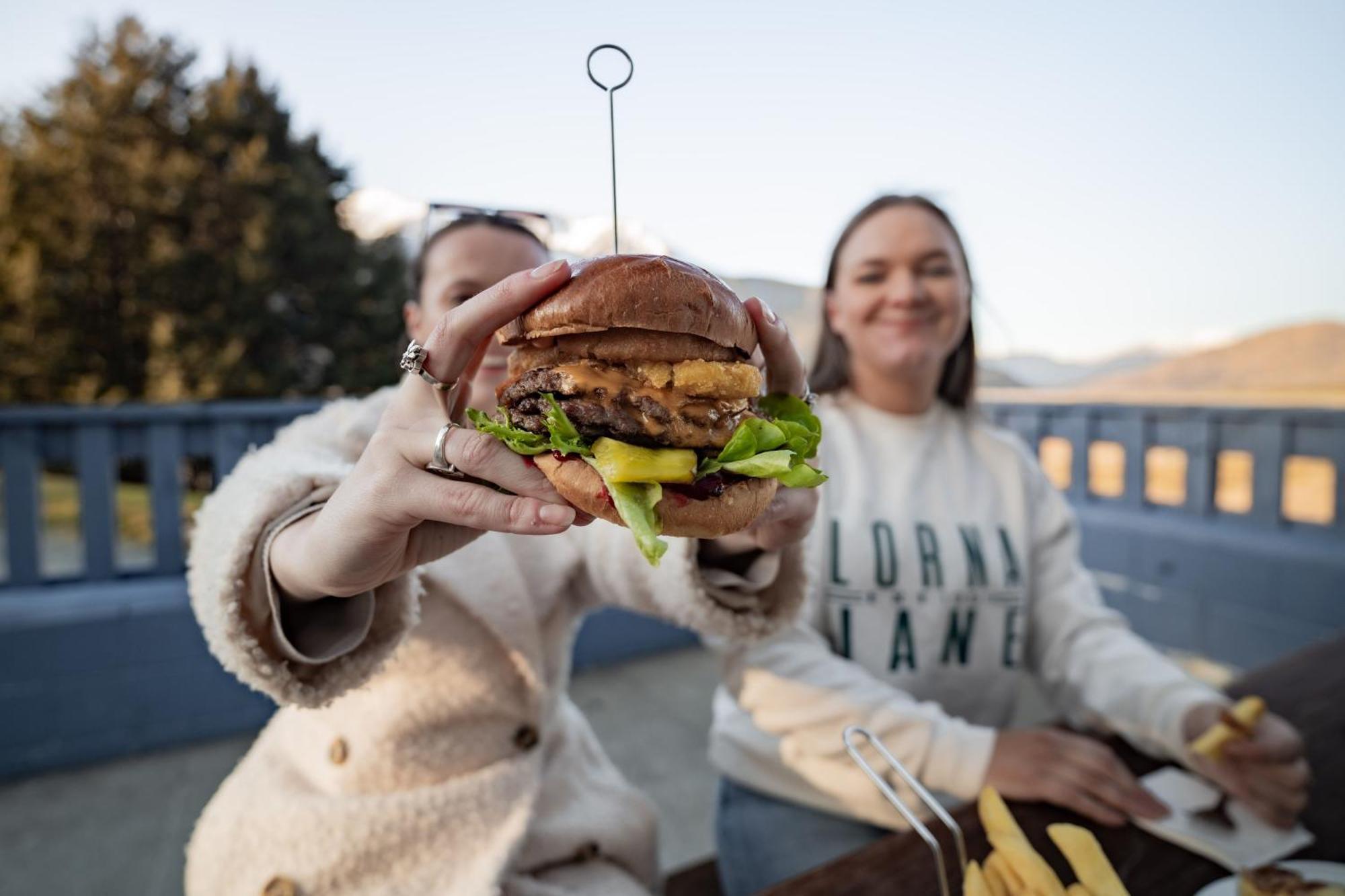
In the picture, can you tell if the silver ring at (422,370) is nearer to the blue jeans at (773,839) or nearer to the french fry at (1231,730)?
the blue jeans at (773,839)

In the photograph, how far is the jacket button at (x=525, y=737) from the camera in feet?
5.87

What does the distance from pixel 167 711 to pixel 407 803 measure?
3777mm

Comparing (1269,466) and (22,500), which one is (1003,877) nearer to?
(1269,466)

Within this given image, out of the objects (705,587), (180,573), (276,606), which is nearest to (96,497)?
(180,573)

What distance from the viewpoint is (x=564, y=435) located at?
125 cm

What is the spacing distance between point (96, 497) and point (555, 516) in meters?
4.92

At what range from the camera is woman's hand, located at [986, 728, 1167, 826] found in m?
1.62

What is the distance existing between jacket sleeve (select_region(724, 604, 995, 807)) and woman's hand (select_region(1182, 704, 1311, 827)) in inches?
20.1

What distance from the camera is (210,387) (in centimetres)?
1541

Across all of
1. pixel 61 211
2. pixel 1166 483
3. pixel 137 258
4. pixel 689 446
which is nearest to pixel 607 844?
pixel 689 446

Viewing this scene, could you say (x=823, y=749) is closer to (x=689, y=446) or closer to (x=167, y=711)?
(x=689, y=446)

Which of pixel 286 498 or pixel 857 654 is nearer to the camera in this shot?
pixel 286 498

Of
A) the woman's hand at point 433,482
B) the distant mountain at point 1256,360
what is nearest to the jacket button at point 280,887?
the woman's hand at point 433,482

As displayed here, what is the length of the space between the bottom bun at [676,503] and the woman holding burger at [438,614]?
0.03 meters
